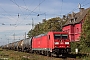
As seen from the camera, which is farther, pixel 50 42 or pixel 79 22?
pixel 79 22

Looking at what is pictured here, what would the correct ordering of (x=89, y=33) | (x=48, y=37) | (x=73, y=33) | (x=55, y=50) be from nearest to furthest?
(x=55, y=50) → (x=48, y=37) → (x=89, y=33) → (x=73, y=33)

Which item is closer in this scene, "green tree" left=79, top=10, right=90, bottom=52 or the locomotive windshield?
the locomotive windshield

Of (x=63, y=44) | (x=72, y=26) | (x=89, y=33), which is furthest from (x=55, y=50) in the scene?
(x=72, y=26)

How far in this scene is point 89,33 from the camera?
163ft

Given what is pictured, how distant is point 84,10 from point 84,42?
27.3 m

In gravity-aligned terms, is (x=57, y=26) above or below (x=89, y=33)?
above

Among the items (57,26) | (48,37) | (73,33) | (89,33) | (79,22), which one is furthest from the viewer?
(57,26)

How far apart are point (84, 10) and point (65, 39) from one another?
49.9 metres

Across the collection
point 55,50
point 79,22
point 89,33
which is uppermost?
point 79,22

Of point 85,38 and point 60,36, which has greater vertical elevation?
point 85,38

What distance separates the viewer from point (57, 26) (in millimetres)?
101688

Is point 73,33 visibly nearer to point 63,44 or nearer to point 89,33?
point 89,33

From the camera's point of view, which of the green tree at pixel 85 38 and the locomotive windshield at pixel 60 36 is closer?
the locomotive windshield at pixel 60 36

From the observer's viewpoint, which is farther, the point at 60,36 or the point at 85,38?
the point at 85,38
